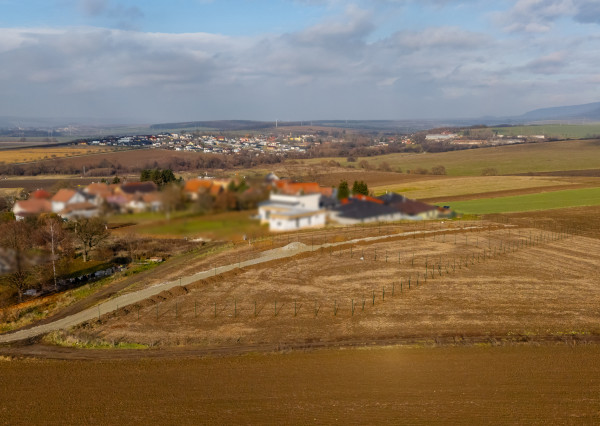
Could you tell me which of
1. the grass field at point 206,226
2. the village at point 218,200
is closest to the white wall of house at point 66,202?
the village at point 218,200

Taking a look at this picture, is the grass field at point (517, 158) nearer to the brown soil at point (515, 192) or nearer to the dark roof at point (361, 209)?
the brown soil at point (515, 192)

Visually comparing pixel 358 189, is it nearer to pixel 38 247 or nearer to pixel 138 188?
pixel 138 188

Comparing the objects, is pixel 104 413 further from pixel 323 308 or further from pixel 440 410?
pixel 323 308

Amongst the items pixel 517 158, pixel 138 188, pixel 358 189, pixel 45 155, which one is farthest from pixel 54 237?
pixel 517 158

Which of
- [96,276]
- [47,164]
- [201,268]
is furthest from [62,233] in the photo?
[47,164]

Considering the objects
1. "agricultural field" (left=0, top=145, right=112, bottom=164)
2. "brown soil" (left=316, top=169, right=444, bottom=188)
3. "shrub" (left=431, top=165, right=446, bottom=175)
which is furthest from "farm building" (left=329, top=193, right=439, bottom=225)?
"agricultural field" (left=0, top=145, right=112, bottom=164)

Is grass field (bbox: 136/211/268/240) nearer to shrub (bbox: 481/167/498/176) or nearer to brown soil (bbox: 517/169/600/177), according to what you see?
shrub (bbox: 481/167/498/176)

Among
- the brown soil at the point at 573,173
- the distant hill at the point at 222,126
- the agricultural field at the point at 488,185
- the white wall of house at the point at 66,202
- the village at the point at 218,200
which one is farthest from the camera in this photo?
the distant hill at the point at 222,126

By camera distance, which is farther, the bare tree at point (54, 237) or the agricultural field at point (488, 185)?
the agricultural field at point (488, 185)
